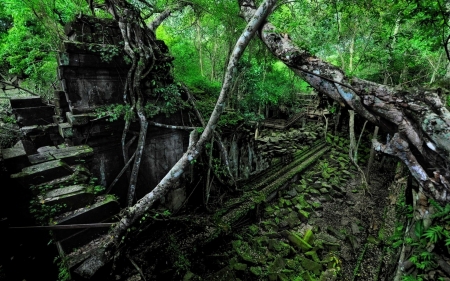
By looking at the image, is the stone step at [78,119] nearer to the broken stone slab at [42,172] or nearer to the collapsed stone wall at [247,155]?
the broken stone slab at [42,172]

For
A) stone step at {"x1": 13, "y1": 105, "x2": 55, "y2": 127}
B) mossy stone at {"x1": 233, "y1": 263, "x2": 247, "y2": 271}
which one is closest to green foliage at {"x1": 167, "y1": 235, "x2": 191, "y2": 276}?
mossy stone at {"x1": 233, "y1": 263, "x2": 247, "y2": 271}

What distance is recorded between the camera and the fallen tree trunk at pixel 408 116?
8.00 ft

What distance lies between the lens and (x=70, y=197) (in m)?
3.14

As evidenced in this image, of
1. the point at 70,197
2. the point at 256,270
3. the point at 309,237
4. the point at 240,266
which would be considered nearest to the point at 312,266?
the point at 309,237

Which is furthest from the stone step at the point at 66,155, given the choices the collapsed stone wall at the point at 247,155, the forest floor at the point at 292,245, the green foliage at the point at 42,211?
the collapsed stone wall at the point at 247,155

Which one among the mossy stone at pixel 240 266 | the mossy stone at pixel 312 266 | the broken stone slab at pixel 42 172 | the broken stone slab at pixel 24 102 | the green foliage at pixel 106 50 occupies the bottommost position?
the mossy stone at pixel 312 266

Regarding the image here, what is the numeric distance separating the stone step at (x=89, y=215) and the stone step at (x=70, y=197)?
0.32 feet

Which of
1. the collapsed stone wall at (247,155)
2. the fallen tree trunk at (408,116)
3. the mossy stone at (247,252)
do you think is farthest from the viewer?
the collapsed stone wall at (247,155)

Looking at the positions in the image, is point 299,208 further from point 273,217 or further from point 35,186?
point 35,186

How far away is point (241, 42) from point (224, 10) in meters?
5.31

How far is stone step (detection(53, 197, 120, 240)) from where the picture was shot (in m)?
2.96

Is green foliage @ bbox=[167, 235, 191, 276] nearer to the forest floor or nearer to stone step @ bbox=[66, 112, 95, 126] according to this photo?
the forest floor

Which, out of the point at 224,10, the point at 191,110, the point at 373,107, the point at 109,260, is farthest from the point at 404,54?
the point at 109,260

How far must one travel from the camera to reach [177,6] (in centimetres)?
916
